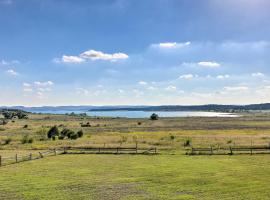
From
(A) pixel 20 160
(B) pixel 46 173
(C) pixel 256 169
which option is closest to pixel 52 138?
(A) pixel 20 160

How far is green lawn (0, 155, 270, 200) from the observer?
82.9 feet

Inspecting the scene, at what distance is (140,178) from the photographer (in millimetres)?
31141

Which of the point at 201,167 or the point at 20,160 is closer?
the point at 201,167

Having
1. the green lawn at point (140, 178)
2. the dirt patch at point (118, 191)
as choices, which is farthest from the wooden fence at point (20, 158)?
the dirt patch at point (118, 191)

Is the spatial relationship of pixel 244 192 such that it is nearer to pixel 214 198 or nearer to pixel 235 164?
pixel 214 198

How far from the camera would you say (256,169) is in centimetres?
3453

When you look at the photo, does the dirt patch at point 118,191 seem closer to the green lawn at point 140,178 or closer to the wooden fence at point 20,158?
the green lawn at point 140,178

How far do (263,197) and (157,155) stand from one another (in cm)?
2394

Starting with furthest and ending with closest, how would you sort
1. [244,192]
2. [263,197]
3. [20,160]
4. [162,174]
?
[20,160] < [162,174] < [244,192] < [263,197]

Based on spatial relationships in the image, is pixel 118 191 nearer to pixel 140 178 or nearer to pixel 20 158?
pixel 140 178

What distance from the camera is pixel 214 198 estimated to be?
23781 mm

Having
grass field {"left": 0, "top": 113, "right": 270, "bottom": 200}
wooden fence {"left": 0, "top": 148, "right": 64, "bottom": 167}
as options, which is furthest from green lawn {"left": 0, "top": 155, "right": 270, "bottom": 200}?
wooden fence {"left": 0, "top": 148, "right": 64, "bottom": 167}

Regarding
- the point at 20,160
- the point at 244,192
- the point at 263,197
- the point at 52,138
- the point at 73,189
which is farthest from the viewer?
the point at 52,138

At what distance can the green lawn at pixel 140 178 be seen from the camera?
995 inches
